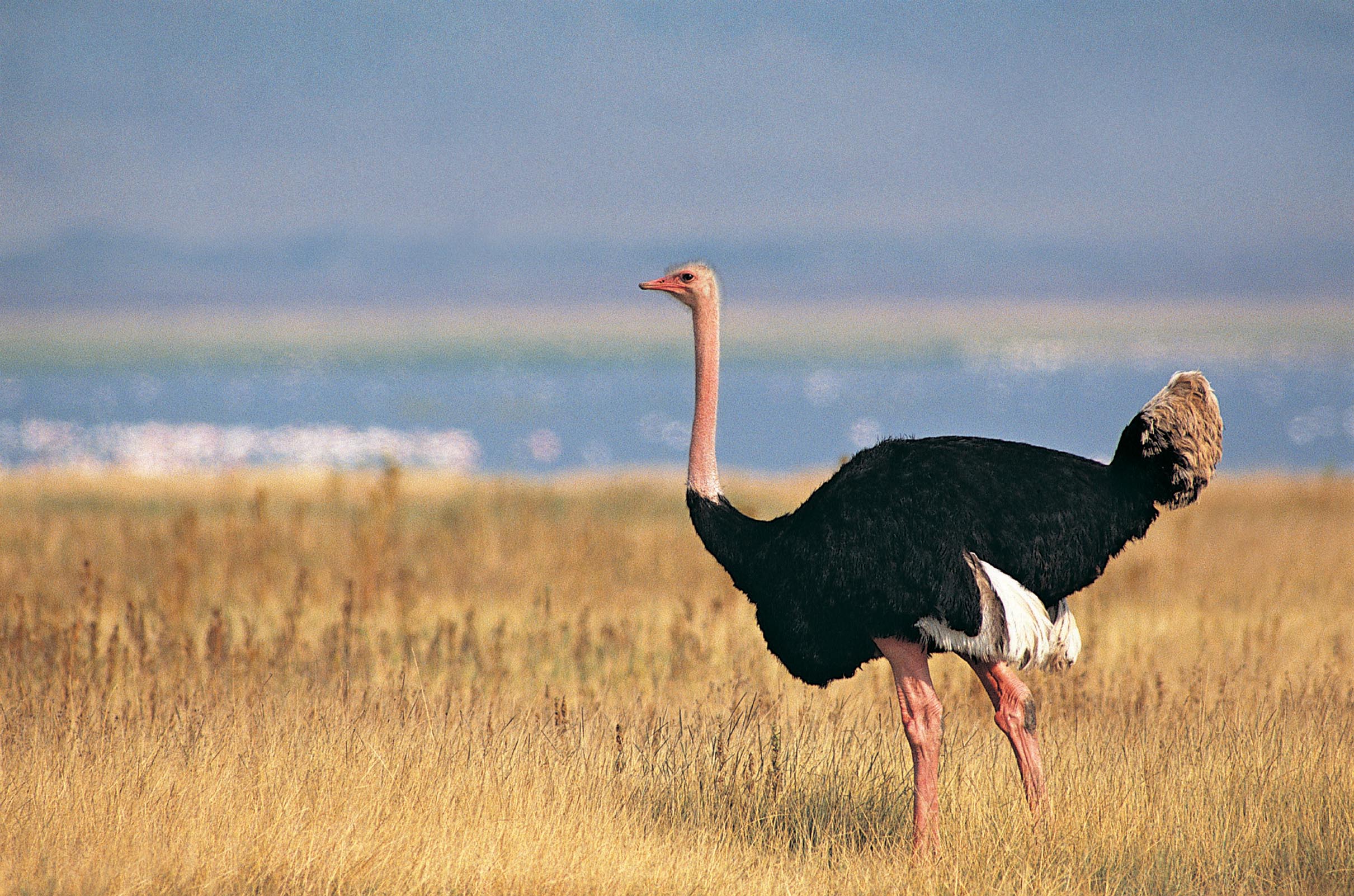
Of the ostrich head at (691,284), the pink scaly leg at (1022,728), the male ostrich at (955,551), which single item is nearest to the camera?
the male ostrich at (955,551)

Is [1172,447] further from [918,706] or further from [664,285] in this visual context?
[664,285]

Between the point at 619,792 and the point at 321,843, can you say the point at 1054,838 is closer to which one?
the point at 619,792

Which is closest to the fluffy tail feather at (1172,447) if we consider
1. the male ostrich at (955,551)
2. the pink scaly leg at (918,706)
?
the male ostrich at (955,551)

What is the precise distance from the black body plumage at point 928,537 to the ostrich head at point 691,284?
1037mm

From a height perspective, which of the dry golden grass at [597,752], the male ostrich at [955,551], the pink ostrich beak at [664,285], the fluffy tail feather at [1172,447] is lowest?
the dry golden grass at [597,752]

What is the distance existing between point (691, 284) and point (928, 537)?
5.43 feet

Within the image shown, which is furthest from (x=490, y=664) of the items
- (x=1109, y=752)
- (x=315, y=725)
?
(x=1109, y=752)

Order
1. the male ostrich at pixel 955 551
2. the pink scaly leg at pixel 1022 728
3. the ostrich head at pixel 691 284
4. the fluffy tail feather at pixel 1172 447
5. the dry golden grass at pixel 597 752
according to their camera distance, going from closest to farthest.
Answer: the dry golden grass at pixel 597 752 → the male ostrich at pixel 955 551 → the fluffy tail feather at pixel 1172 447 → the pink scaly leg at pixel 1022 728 → the ostrich head at pixel 691 284

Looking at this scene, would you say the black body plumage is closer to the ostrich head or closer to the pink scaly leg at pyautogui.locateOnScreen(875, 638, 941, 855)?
the pink scaly leg at pyautogui.locateOnScreen(875, 638, 941, 855)

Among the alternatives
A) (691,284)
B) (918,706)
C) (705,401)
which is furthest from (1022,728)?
(691,284)

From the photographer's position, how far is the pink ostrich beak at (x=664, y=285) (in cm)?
609

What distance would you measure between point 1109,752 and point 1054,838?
A: 1273 mm

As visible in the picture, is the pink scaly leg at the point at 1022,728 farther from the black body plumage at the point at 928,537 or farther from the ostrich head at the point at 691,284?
the ostrich head at the point at 691,284

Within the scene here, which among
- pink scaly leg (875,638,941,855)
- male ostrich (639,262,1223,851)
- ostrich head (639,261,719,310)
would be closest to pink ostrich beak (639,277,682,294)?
ostrich head (639,261,719,310)
